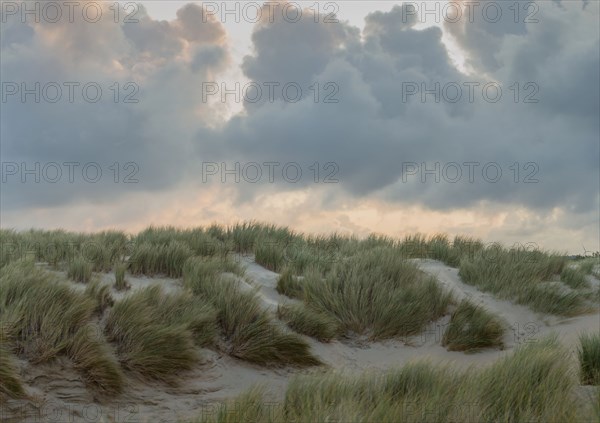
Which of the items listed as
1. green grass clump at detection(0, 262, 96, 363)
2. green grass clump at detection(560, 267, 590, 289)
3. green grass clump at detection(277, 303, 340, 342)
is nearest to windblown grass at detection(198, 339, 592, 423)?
green grass clump at detection(0, 262, 96, 363)

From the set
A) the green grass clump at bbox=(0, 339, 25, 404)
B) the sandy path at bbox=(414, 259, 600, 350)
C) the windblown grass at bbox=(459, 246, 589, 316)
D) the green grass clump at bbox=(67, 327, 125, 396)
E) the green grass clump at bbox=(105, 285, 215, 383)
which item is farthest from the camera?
the windblown grass at bbox=(459, 246, 589, 316)

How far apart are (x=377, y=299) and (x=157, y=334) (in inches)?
121

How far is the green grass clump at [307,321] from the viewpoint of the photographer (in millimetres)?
7277

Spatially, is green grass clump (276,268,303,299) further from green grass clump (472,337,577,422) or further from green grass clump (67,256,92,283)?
green grass clump (472,337,577,422)

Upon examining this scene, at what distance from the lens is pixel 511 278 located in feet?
32.2

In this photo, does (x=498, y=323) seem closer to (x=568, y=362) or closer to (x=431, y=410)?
(x=568, y=362)

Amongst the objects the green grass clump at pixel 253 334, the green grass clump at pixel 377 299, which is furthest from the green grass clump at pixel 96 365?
the green grass clump at pixel 377 299

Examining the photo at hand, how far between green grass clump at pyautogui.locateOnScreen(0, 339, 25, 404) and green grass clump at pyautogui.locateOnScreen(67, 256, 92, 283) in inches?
93.1

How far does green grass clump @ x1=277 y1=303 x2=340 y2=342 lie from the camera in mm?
7277

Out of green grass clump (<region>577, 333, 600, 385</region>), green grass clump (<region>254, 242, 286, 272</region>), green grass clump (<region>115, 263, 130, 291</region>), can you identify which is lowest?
green grass clump (<region>577, 333, 600, 385</region>)

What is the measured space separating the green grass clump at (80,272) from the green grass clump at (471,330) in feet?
14.8

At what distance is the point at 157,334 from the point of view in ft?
19.8

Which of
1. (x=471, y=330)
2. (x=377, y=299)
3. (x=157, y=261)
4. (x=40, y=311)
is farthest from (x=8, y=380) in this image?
(x=471, y=330)

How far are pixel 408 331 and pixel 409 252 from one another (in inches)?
138
